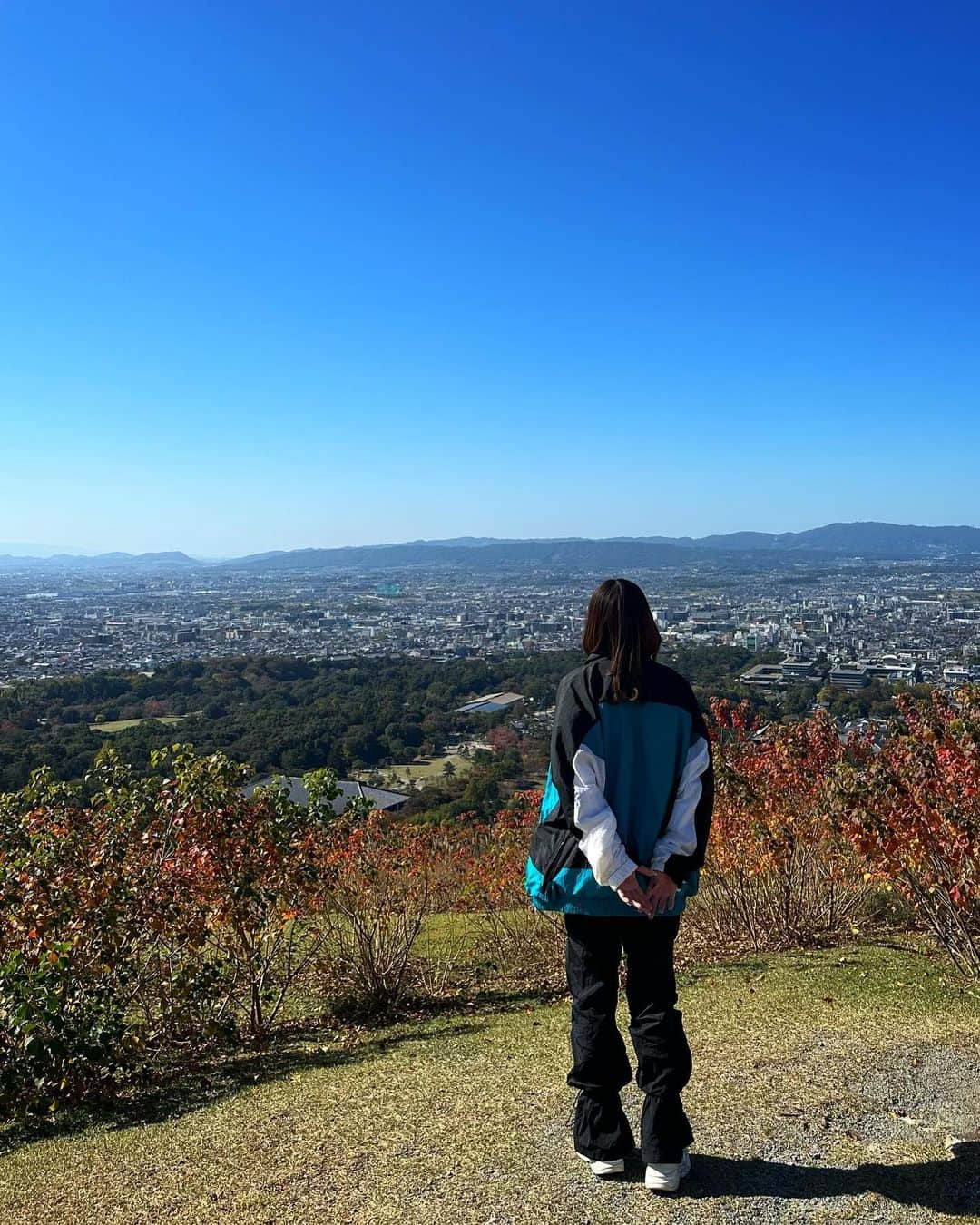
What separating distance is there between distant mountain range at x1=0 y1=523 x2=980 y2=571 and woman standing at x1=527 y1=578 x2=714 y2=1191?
3179 inches

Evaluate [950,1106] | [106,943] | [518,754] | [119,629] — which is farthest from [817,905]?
[119,629]

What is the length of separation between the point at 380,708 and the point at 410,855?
73.4 ft

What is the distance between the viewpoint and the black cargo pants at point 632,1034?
9.17ft


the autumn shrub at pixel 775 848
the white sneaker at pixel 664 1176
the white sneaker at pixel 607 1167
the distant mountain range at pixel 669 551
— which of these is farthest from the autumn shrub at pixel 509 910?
the distant mountain range at pixel 669 551

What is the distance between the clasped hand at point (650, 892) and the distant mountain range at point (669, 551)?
80893mm

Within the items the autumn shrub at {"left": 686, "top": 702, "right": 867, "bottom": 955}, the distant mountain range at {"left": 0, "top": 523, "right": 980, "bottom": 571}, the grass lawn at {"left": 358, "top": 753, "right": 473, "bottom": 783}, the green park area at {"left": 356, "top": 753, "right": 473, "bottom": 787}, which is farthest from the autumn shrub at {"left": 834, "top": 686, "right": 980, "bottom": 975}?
the distant mountain range at {"left": 0, "top": 523, "right": 980, "bottom": 571}

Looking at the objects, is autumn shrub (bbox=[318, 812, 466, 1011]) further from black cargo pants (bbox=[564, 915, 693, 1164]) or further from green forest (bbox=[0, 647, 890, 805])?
green forest (bbox=[0, 647, 890, 805])

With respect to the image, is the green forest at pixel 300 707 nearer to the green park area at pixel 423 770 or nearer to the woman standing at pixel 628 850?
the green park area at pixel 423 770

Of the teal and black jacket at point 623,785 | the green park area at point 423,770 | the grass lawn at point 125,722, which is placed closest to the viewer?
the teal and black jacket at point 623,785

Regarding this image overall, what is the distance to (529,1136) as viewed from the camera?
3268mm

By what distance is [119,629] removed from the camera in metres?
54.5

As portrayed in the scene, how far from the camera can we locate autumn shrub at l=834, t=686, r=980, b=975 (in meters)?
4.59

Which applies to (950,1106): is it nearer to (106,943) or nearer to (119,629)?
(106,943)


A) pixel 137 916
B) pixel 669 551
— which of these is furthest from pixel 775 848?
pixel 669 551
